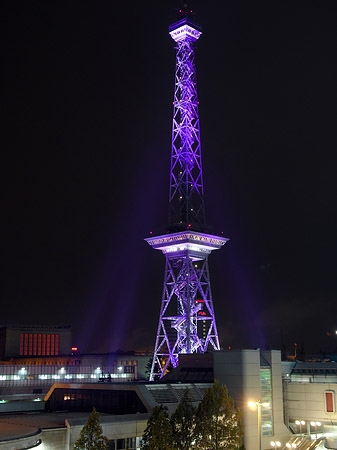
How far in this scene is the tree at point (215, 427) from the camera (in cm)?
5266

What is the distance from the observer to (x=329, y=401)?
7188cm

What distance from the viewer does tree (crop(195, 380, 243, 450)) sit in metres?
52.7

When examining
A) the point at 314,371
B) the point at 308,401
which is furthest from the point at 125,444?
the point at 314,371

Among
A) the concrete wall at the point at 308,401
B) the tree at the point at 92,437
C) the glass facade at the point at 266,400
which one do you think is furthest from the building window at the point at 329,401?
the tree at the point at 92,437

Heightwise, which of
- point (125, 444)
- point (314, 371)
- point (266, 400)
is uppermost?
point (314, 371)

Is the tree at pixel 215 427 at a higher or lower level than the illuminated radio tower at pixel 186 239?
Answer: lower

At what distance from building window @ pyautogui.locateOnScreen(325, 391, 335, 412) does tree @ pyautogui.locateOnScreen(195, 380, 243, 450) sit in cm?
2204

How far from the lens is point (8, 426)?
57.8m

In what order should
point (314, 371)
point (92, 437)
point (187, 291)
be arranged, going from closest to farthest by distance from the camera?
point (92, 437)
point (314, 371)
point (187, 291)

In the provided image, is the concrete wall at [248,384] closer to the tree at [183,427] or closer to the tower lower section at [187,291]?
the tree at [183,427]

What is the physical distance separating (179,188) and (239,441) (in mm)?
93580

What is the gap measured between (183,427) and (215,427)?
3.10 m

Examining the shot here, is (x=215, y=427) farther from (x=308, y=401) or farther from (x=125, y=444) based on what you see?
(x=308, y=401)

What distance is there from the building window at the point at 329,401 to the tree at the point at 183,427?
25697 mm
